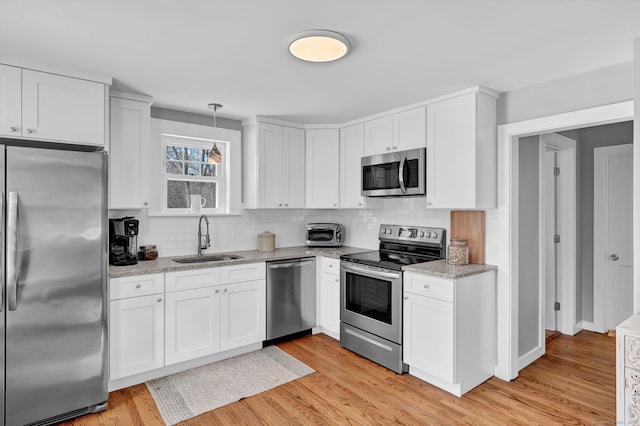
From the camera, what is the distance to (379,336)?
3250mm

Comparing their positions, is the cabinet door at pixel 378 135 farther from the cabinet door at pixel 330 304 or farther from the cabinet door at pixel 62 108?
the cabinet door at pixel 62 108

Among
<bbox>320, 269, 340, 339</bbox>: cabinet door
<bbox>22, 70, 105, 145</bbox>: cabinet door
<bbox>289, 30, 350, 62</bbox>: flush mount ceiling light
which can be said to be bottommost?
<bbox>320, 269, 340, 339</bbox>: cabinet door

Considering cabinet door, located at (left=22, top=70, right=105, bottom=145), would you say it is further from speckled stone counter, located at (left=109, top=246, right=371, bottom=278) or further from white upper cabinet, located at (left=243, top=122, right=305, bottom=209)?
white upper cabinet, located at (left=243, top=122, right=305, bottom=209)

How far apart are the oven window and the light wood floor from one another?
18.2 inches

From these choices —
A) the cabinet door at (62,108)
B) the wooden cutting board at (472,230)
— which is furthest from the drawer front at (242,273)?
the wooden cutting board at (472,230)

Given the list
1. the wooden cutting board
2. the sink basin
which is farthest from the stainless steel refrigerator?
the wooden cutting board

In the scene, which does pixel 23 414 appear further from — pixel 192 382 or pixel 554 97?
pixel 554 97

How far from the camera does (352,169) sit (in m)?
4.02

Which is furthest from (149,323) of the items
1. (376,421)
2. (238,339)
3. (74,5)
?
(74,5)

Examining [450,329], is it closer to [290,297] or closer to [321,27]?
[290,297]

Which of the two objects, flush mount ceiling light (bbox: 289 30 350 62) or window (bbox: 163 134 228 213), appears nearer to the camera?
flush mount ceiling light (bbox: 289 30 350 62)

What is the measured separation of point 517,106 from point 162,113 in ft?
10.5

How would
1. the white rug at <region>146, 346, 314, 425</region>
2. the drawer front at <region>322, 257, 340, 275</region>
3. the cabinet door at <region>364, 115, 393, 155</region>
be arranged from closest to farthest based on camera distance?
the white rug at <region>146, 346, 314, 425</region> < the cabinet door at <region>364, 115, 393, 155</region> < the drawer front at <region>322, 257, 340, 275</region>

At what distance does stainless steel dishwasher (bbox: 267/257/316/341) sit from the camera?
3.63 m
